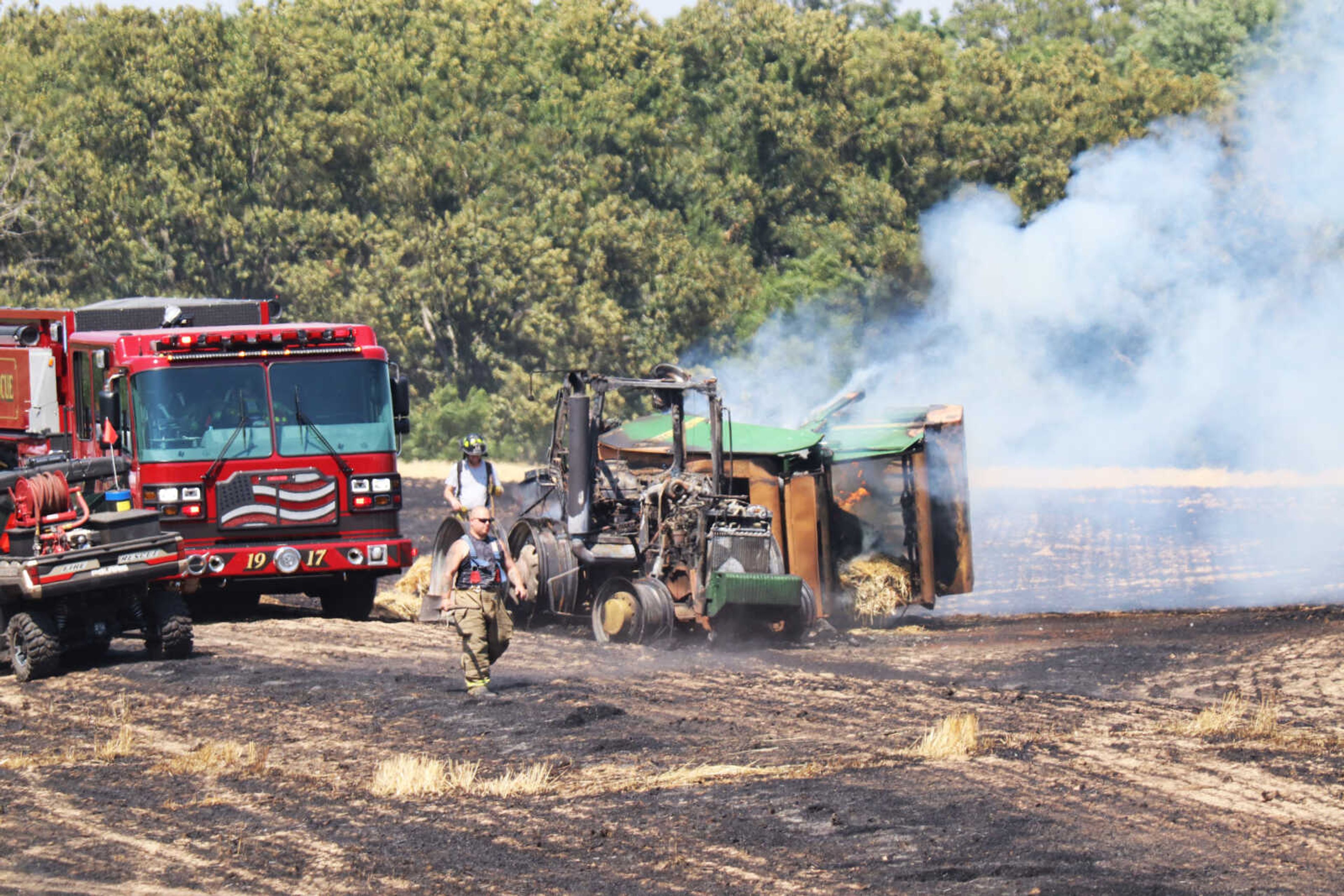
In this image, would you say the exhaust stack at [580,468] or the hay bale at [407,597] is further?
the hay bale at [407,597]

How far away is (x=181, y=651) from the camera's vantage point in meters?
16.2

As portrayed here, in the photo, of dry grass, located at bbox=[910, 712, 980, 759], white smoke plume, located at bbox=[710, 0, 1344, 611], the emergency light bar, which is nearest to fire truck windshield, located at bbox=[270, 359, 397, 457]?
the emergency light bar

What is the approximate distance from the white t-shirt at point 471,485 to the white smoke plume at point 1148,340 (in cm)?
700

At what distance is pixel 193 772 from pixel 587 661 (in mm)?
5247

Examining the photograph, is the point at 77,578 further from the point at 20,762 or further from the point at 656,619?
the point at 656,619

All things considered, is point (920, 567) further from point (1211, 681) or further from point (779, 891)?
point (779, 891)

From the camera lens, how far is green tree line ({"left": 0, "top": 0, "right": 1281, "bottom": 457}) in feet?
174

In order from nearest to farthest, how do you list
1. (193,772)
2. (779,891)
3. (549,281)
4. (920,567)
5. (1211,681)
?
1. (779,891)
2. (193,772)
3. (1211,681)
4. (920,567)
5. (549,281)

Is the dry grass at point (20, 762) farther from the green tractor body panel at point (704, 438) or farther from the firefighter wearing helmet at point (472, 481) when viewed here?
the green tractor body panel at point (704, 438)

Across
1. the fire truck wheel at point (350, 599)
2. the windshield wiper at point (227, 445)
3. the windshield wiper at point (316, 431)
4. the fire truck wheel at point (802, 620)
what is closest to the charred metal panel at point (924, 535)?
the fire truck wheel at point (802, 620)

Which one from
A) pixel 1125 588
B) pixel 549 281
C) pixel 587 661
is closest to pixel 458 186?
pixel 549 281

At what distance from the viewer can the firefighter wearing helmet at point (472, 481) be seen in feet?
56.7

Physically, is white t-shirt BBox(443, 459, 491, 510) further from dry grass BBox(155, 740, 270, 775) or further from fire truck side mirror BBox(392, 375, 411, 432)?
dry grass BBox(155, 740, 270, 775)

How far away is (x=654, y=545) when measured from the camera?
18.4 metres
